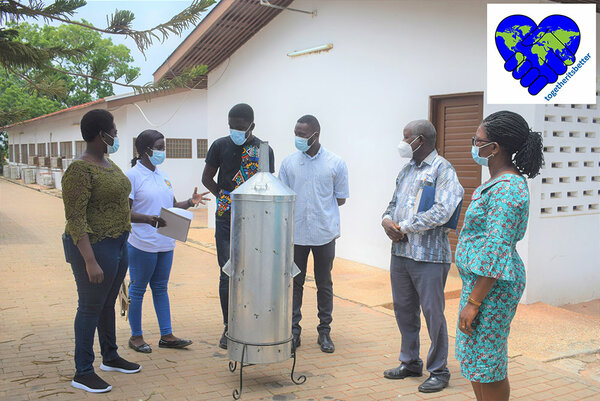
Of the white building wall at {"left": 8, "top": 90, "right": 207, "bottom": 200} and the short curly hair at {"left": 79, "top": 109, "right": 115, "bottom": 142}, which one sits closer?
the short curly hair at {"left": 79, "top": 109, "right": 115, "bottom": 142}

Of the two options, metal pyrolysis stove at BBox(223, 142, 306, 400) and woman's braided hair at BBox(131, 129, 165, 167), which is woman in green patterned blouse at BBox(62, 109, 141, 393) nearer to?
woman's braided hair at BBox(131, 129, 165, 167)

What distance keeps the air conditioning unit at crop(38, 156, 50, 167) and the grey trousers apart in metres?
27.2

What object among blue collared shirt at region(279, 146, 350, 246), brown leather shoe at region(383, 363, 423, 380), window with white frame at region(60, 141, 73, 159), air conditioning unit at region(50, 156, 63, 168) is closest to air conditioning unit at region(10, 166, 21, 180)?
air conditioning unit at region(50, 156, 63, 168)

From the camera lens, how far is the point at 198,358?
15.0ft

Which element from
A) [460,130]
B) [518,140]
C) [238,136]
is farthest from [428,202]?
[460,130]

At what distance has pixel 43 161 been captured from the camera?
29.2 metres

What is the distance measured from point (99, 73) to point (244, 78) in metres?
7.76

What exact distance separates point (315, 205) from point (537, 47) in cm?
393

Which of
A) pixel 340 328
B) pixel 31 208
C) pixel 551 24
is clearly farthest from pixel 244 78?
pixel 31 208

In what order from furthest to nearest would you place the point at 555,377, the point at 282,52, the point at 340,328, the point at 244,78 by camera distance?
the point at 244,78 < the point at 282,52 < the point at 340,328 < the point at 555,377

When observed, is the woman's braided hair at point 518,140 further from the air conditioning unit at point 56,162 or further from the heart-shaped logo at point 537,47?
the air conditioning unit at point 56,162

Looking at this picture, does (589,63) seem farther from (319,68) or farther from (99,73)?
(99,73)

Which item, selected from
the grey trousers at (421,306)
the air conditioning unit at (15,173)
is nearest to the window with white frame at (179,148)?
the grey trousers at (421,306)

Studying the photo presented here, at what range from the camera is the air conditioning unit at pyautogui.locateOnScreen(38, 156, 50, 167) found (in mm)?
27906
